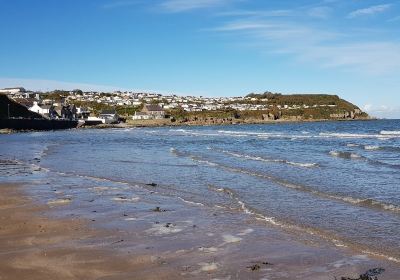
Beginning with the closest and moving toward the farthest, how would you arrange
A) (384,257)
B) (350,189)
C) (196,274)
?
(196,274) < (384,257) < (350,189)

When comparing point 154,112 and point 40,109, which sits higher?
point 40,109

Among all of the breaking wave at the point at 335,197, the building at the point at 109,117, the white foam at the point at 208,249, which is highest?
the building at the point at 109,117

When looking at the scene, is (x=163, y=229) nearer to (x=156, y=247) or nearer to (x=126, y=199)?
(x=156, y=247)

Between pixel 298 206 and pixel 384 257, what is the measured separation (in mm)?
5312

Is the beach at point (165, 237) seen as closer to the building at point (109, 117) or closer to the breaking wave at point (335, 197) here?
the breaking wave at point (335, 197)

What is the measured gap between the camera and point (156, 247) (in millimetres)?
9125

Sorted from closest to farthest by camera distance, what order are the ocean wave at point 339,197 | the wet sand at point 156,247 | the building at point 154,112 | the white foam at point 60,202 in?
the wet sand at point 156,247, the ocean wave at point 339,197, the white foam at point 60,202, the building at point 154,112

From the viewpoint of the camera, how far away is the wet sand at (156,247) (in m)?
7.58

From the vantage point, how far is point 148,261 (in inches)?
321

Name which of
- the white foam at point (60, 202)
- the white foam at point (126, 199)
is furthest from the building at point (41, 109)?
the white foam at point (126, 199)

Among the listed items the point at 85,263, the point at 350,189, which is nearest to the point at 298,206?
the point at 350,189

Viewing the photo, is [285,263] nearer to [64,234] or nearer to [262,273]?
[262,273]

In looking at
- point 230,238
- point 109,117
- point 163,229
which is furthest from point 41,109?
point 230,238

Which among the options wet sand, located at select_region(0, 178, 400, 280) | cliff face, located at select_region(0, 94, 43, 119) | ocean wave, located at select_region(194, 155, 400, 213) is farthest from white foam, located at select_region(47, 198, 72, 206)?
cliff face, located at select_region(0, 94, 43, 119)
